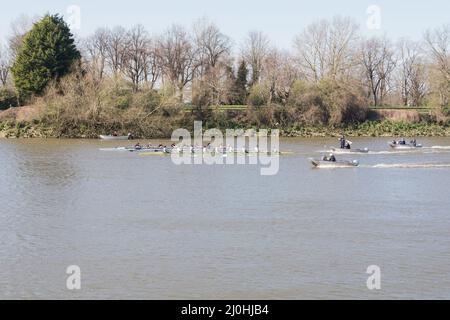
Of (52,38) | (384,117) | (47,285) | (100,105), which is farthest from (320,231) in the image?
(384,117)

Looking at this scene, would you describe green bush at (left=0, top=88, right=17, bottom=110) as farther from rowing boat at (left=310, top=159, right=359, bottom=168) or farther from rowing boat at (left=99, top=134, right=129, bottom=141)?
rowing boat at (left=310, top=159, right=359, bottom=168)

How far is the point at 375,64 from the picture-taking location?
103500 mm

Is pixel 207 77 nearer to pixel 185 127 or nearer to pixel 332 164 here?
pixel 185 127

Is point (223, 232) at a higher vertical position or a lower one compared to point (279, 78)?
lower

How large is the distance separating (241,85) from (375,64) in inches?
916

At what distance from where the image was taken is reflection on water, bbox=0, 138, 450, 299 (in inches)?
736

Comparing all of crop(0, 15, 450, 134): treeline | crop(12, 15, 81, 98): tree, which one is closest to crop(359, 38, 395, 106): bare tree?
crop(0, 15, 450, 134): treeline

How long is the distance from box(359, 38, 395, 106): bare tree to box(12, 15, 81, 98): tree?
1716 inches

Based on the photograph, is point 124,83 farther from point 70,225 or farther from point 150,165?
point 70,225

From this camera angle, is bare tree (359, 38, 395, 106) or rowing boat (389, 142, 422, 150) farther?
bare tree (359, 38, 395, 106)

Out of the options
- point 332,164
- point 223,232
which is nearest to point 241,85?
point 332,164

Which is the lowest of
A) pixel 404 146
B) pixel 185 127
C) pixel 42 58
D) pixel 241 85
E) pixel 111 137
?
pixel 404 146
